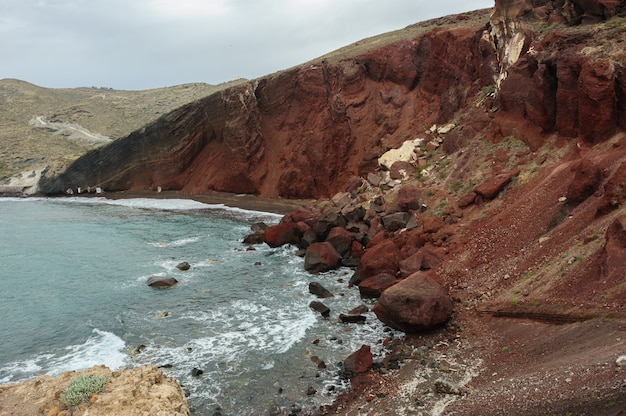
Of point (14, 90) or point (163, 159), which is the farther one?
point (14, 90)

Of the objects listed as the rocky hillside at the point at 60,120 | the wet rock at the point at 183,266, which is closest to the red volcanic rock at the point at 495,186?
the wet rock at the point at 183,266

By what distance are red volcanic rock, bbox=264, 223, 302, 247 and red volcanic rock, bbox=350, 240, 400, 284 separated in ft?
25.4

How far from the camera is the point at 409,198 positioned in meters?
→ 22.1

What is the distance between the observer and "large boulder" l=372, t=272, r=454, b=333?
13102 millimetres

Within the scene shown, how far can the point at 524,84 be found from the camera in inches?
826

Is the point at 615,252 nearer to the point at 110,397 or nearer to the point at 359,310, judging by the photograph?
the point at 359,310

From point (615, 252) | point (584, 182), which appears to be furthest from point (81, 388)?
point (584, 182)

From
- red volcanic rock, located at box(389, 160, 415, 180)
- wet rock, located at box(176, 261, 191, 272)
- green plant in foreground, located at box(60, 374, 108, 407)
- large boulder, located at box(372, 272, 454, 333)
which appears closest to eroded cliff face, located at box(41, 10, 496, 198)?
red volcanic rock, located at box(389, 160, 415, 180)

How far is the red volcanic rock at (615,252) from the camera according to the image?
33.4 feet

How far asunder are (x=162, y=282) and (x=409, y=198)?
40.5ft

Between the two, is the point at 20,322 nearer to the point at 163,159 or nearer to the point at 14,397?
the point at 14,397

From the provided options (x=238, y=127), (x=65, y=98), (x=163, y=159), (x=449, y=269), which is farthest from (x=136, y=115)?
(x=449, y=269)

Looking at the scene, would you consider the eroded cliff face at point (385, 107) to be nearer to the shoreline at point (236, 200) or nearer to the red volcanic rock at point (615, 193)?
the shoreline at point (236, 200)

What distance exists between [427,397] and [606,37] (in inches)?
637
